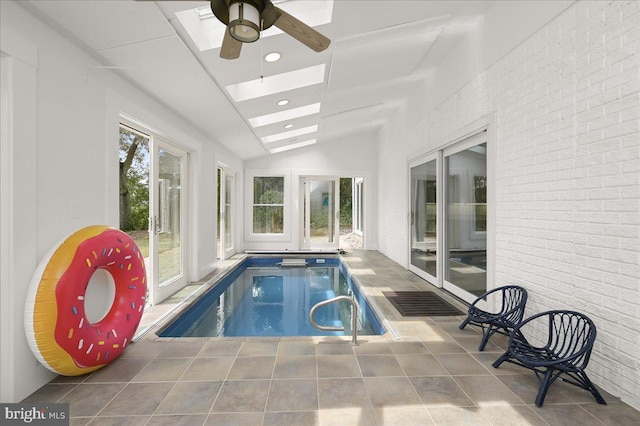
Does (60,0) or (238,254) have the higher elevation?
(60,0)

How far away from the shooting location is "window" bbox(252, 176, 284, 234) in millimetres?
7660

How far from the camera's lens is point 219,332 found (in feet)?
10.9

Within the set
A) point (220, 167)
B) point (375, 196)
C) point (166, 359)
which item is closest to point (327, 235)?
point (375, 196)

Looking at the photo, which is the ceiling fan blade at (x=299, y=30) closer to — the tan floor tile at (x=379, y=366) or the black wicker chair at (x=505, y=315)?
the tan floor tile at (x=379, y=366)

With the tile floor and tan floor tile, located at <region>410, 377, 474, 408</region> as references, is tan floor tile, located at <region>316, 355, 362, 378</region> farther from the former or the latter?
tan floor tile, located at <region>410, 377, 474, 408</region>

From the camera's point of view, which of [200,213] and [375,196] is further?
[375,196]

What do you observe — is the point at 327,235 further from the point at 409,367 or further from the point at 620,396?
the point at 620,396

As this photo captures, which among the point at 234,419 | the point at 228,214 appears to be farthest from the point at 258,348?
the point at 228,214

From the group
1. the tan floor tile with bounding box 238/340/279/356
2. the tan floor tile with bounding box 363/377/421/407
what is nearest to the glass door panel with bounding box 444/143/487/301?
the tan floor tile with bounding box 363/377/421/407

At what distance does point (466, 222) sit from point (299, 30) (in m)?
2.84

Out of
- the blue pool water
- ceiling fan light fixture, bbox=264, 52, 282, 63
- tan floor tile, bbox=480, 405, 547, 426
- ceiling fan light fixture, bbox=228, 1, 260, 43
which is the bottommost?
the blue pool water

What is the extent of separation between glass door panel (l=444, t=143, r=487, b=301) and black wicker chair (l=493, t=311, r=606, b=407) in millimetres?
974

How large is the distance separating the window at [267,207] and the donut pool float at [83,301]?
17.0 ft

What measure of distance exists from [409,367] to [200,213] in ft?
11.5
